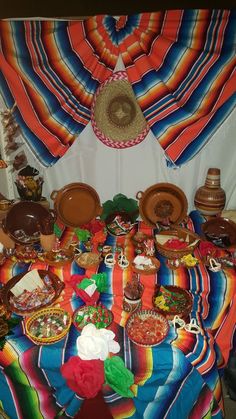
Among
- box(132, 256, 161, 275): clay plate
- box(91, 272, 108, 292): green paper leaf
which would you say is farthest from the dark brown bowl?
box(132, 256, 161, 275): clay plate

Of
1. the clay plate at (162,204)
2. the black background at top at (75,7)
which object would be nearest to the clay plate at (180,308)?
the clay plate at (162,204)

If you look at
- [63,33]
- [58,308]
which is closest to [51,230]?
[58,308]

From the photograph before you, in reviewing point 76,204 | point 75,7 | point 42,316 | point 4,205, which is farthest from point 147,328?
point 75,7

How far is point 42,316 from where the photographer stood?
151 cm

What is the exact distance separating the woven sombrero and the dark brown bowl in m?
0.72

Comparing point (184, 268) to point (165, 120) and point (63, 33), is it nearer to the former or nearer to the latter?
point (165, 120)

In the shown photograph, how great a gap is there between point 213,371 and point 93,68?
6.20 feet

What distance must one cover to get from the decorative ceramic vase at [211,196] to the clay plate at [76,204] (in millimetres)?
800

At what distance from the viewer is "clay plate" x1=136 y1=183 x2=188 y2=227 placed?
2326 mm

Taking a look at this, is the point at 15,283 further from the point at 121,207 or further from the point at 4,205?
the point at 121,207

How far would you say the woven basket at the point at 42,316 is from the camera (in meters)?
1.37

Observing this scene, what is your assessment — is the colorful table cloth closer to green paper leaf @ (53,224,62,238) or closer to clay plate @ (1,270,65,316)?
clay plate @ (1,270,65,316)

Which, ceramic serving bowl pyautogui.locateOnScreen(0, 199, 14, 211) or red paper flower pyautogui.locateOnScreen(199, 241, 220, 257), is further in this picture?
ceramic serving bowl pyautogui.locateOnScreen(0, 199, 14, 211)

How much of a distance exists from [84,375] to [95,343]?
0.43 ft
